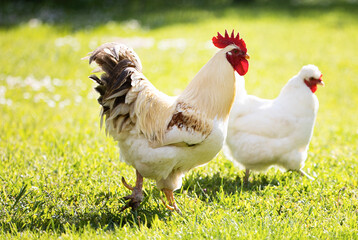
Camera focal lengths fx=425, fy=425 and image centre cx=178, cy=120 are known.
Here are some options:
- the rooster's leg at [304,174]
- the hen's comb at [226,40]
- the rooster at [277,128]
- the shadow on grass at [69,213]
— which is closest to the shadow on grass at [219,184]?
the rooster at [277,128]

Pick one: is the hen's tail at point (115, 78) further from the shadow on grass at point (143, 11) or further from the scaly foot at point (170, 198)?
the shadow on grass at point (143, 11)

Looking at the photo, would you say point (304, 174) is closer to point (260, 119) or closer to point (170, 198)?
point (260, 119)

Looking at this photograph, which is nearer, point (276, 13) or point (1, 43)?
point (1, 43)

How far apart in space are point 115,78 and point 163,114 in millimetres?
593

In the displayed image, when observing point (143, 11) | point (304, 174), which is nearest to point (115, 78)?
point (304, 174)

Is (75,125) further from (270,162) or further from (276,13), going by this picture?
(276,13)

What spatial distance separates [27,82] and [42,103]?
112 cm

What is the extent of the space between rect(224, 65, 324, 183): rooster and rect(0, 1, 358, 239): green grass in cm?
30

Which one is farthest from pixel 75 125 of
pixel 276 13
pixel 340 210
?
pixel 276 13

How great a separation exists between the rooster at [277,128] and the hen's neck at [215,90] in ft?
3.33

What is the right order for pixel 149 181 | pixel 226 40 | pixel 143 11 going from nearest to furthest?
pixel 226 40 → pixel 149 181 → pixel 143 11

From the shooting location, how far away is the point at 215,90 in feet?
14.0

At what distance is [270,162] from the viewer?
5.19m

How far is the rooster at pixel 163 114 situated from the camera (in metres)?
4.04
